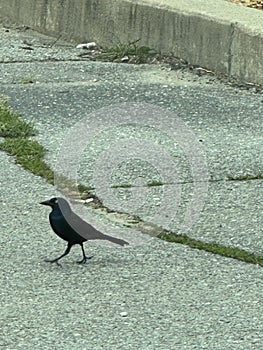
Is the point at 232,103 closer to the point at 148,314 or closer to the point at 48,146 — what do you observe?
the point at 48,146

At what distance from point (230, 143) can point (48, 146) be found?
1.03 meters

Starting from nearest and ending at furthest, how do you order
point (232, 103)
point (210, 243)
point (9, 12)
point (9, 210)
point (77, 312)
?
point (77, 312), point (210, 243), point (9, 210), point (232, 103), point (9, 12)

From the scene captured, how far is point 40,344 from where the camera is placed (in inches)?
182

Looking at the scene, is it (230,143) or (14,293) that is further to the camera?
(230,143)

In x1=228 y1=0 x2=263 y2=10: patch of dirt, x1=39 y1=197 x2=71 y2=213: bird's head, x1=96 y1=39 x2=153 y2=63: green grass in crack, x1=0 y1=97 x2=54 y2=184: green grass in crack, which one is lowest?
x1=96 y1=39 x2=153 y2=63: green grass in crack

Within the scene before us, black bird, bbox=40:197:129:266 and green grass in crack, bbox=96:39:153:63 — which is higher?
black bird, bbox=40:197:129:266

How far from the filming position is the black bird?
17.8ft

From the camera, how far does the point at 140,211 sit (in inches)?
241

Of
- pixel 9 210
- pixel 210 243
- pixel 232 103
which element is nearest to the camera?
pixel 210 243

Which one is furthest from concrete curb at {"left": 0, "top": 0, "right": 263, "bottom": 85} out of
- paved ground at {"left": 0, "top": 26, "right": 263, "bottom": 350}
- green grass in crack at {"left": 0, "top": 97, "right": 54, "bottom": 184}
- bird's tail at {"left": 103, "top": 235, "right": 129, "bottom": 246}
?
bird's tail at {"left": 103, "top": 235, "right": 129, "bottom": 246}

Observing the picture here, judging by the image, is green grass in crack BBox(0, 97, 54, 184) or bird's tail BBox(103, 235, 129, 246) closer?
bird's tail BBox(103, 235, 129, 246)

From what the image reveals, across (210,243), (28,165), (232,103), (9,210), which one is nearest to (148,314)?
(210,243)

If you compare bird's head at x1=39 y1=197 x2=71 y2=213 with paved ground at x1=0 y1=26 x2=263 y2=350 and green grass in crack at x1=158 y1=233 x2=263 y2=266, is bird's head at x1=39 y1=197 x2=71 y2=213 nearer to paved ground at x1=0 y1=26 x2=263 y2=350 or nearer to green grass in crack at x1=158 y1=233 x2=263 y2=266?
paved ground at x1=0 y1=26 x2=263 y2=350

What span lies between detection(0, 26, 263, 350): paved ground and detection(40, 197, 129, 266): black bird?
110mm
